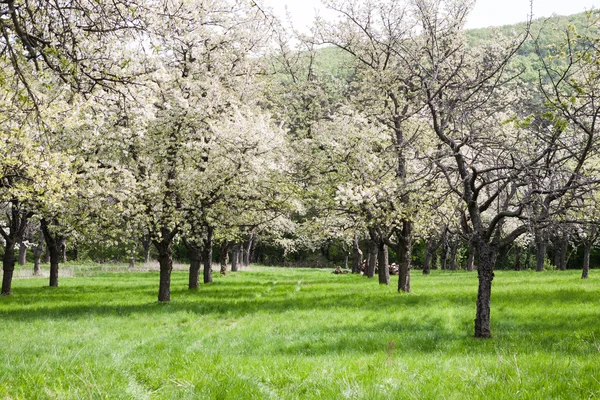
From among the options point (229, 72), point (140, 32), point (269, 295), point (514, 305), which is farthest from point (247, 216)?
point (140, 32)

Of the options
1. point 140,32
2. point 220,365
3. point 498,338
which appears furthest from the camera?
point 498,338

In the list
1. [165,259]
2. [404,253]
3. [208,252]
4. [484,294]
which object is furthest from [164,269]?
[484,294]

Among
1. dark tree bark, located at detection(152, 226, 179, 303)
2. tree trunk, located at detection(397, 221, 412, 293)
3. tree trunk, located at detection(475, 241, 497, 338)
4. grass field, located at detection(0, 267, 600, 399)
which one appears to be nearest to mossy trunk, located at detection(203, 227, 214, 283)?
grass field, located at detection(0, 267, 600, 399)

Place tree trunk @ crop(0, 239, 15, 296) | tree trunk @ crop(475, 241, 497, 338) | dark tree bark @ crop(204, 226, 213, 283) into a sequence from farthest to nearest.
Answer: dark tree bark @ crop(204, 226, 213, 283)
tree trunk @ crop(0, 239, 15, 296)
tree trunk @ crop(475, 241, 497, 338)

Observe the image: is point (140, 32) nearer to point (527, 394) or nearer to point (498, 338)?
point (527, 394)

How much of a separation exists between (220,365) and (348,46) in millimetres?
21372

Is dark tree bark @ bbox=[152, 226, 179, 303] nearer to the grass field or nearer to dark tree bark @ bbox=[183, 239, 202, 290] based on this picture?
the grass field

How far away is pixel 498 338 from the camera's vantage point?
43.3ft

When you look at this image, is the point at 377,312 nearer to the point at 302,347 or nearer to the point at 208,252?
the point at 302,347

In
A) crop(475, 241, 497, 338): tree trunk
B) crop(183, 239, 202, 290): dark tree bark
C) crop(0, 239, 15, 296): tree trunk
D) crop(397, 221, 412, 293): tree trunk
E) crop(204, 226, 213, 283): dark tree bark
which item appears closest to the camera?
crop(475, 241, 497, 338): tree trunk

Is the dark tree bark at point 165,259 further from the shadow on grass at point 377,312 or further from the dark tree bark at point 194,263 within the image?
the dark tree bark at point 194,263

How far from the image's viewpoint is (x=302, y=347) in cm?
1273

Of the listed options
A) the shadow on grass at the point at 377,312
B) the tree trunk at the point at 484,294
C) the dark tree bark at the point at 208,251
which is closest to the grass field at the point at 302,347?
the shadow on grass at the point at 377,312

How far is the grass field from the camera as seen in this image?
7.39m
